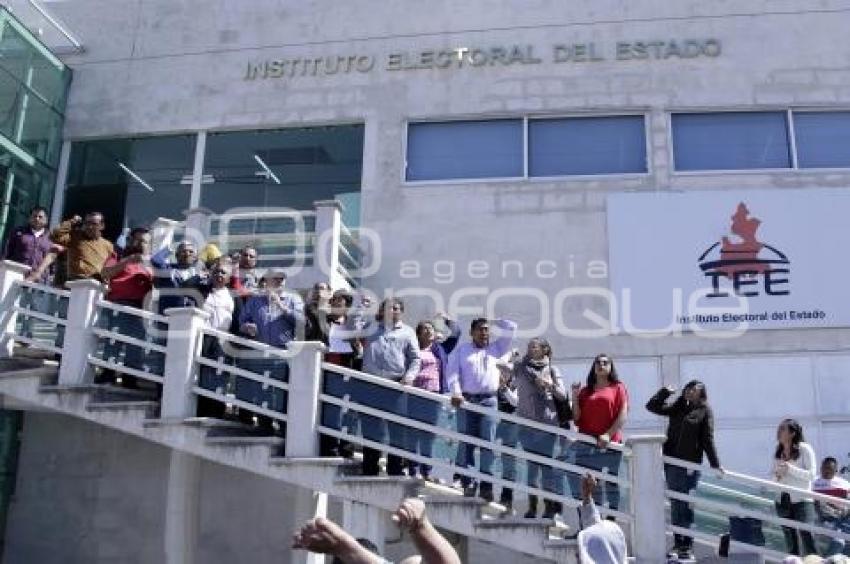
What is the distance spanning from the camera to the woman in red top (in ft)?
26.1

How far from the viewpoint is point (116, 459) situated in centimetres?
1202

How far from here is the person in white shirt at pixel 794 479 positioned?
7.71 metres

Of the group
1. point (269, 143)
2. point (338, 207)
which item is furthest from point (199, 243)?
point (269, 143)

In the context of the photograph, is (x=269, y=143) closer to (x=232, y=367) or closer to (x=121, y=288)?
(x=121, y=288)

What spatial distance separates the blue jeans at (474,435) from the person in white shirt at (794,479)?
2.40 meters

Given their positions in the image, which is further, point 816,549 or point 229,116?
point 229,116

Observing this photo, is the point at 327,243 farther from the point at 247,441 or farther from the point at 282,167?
the point at 247,441

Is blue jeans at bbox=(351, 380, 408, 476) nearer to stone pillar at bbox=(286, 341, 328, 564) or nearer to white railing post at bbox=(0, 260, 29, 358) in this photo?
stone pillar at bbox=(286, 341, 328, 564)

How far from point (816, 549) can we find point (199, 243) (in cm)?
803

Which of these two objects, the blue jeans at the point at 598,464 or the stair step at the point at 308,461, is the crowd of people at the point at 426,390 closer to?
the blue jeans at the point at 598,464

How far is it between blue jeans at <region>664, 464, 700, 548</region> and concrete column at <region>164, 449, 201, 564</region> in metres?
5.41

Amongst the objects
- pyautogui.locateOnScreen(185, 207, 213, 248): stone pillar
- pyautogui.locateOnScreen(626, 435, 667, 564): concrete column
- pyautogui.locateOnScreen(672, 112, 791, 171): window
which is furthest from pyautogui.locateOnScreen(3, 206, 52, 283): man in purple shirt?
pyautogui.locateOnScreen(672, 112, 791, 171): window

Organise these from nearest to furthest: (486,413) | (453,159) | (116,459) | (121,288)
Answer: (486,413)
(121,288)
(116,459)
(453,159)

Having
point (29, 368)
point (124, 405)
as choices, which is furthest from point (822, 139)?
point (29, 368)
